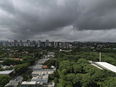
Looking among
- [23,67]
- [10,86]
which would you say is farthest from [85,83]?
[23,67]

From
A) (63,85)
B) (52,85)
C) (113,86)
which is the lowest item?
(52,85)

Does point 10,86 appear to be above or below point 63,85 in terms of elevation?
below

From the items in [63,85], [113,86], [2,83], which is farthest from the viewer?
[2,83]

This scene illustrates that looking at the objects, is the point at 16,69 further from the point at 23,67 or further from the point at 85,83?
the point at 85,83

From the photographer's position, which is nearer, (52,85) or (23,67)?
(52,85)

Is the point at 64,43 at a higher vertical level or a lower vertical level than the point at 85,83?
higher

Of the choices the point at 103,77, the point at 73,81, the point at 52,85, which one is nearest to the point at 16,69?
the point at 52,85

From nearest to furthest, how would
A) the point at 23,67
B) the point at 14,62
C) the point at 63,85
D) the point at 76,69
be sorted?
the point at 63,85
the point at 76,69
the point at 23,67
the point at 14,62

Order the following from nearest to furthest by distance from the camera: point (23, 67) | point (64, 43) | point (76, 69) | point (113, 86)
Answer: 1. point (113, 86)
2. point (76, 69)
3. point (23, 67)
4. point (64, 43)

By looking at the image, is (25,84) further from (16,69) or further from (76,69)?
(76,69)
